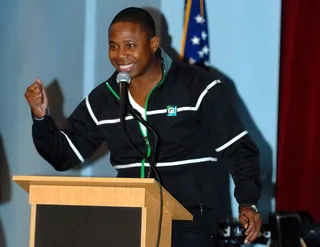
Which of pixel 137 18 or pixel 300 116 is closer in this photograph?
pixel 137 18

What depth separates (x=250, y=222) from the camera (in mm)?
2416

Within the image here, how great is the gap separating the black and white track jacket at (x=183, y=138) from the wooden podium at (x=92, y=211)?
0.50 metres

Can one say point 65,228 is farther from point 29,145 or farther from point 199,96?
point 29,145

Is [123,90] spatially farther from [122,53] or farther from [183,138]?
[183,138]

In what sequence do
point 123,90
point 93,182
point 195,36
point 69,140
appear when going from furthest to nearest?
point 195,36 → point 69,140 → point 123,90 → point 93,182

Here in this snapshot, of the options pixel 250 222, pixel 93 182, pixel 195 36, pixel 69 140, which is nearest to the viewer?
pixel 93 182

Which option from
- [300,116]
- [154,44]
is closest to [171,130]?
[154,44]

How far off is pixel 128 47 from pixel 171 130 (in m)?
0.39

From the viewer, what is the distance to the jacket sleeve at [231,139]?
8.50 ft

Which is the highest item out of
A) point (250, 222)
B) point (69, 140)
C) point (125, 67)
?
point (125, 67)

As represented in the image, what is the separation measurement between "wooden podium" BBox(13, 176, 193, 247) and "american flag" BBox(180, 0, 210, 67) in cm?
189

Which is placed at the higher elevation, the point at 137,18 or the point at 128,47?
the point at 137,18

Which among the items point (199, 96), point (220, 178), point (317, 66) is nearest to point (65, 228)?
point (199, 96)

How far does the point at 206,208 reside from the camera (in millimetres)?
2609
